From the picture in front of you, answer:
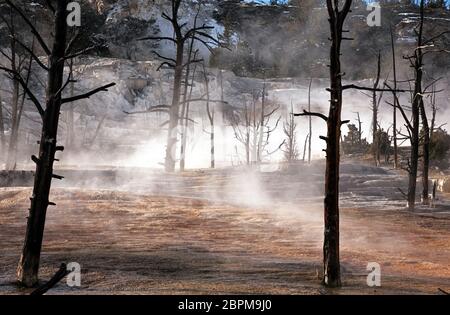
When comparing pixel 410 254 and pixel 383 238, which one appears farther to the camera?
pixel 383 238

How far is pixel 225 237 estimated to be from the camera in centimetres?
1083

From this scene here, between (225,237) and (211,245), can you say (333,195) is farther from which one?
(225,237)

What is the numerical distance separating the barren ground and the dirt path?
0.08ft

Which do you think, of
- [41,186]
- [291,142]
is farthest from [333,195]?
[291,142]

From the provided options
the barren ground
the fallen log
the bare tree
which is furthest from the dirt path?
the bare tree

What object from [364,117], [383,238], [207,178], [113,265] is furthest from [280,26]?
[113,265]

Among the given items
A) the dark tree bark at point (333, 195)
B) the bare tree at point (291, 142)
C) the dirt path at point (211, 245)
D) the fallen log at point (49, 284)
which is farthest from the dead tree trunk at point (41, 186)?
the bare tree at point (291, 142)

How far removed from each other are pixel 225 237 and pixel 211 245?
44.7 inches

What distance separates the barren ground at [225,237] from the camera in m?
6.46

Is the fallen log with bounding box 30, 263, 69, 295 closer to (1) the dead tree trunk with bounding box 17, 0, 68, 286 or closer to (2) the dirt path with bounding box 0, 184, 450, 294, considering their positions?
(2) the dirt path with bounding box 0, 184, 450, 294
